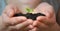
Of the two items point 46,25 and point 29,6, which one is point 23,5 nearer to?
point 29,6

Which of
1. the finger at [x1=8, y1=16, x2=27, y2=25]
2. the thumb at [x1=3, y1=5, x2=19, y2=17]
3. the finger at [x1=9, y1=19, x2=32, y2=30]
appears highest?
the thumb at [x1=3, y1=5, x2=19, y2=17]

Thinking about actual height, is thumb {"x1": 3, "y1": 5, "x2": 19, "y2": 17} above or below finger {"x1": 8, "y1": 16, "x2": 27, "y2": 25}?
above

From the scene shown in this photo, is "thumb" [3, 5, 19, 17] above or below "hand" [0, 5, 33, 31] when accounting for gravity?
above

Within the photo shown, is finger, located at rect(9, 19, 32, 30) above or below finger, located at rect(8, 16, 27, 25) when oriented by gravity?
below

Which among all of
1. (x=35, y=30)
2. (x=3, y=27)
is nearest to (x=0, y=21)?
(x=3, y=27)

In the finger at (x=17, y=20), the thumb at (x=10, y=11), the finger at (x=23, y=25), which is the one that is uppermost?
the thumb at (x=10, y=11)

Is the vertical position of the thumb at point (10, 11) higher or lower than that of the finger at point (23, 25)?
higher

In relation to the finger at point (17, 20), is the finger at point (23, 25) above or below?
below

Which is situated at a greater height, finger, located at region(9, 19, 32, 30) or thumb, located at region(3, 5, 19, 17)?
thumb, located at region(3, 5, 19, 17)

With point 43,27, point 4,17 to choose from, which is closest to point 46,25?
point 43,27

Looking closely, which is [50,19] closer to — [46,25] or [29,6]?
[46,25]

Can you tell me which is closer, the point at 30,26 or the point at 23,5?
the point at 30,26
